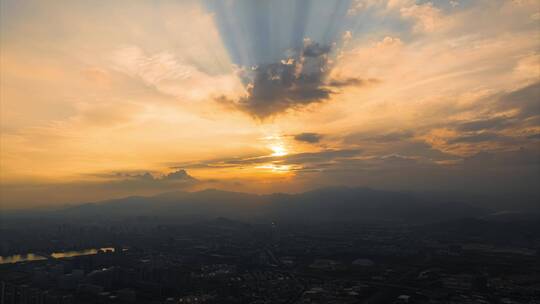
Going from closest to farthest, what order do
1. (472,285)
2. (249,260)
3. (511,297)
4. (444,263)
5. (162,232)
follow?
(511,297), (472,285), (444,263), (249,260), (162,232)

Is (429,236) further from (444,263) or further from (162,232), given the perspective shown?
(162,232)

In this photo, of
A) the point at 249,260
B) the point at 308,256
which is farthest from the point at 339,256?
the point at 249,260

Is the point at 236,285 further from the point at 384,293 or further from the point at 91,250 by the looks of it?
the point at 91,250

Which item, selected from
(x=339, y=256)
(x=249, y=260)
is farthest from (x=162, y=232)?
(x=339, y=256)

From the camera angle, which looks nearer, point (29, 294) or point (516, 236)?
point (29, 294)

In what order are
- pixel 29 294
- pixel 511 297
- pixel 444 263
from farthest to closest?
pixel 444 263 < pixel 511 297 < pixel 29 294

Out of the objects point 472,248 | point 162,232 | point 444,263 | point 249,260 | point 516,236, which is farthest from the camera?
point 162,232

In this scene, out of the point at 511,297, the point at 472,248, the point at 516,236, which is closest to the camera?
the point at 511,297

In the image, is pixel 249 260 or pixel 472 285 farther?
pixel 249 260

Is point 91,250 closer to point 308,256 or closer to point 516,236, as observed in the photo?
point 308,256
